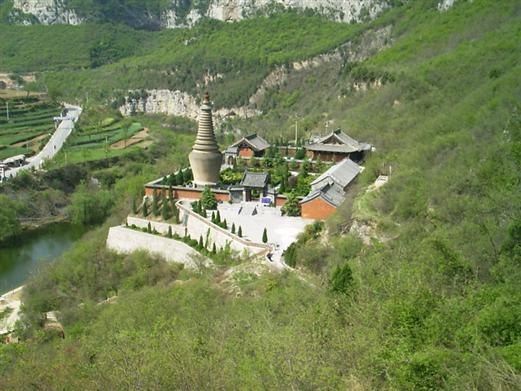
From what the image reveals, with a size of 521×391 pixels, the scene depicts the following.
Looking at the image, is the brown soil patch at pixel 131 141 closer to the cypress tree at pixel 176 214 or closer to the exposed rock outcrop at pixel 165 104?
the exposed rock outcrop at pixel 165 104

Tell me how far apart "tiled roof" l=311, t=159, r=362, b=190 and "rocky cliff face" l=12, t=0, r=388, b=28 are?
80.1m

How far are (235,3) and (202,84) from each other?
34.0m

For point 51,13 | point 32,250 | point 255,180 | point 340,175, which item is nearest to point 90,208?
point 32,250

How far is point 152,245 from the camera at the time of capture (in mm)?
33156

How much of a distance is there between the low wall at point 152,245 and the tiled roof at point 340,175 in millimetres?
7435

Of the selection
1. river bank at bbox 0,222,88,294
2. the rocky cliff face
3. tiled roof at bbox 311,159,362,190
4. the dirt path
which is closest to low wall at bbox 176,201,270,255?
tiled roof at bbox 311,159,362,190

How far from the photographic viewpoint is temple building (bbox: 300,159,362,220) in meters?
31.7

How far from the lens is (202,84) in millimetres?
112125

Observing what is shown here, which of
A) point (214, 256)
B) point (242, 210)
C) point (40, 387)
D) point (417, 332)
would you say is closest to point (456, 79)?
point (242, 210)

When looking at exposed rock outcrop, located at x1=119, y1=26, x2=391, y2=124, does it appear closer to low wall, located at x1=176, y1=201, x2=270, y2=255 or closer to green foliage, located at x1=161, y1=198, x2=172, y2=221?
green foliage, located at x1=161, y1=198, x2=172, y2=221

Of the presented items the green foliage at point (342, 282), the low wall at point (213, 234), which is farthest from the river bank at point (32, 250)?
the green foliage at point (342, 282)

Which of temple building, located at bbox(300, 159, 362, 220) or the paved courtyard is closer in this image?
the paved courtyard

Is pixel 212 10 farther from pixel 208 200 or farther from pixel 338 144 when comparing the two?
pixel 208 200

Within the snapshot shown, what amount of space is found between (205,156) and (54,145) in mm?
38578
